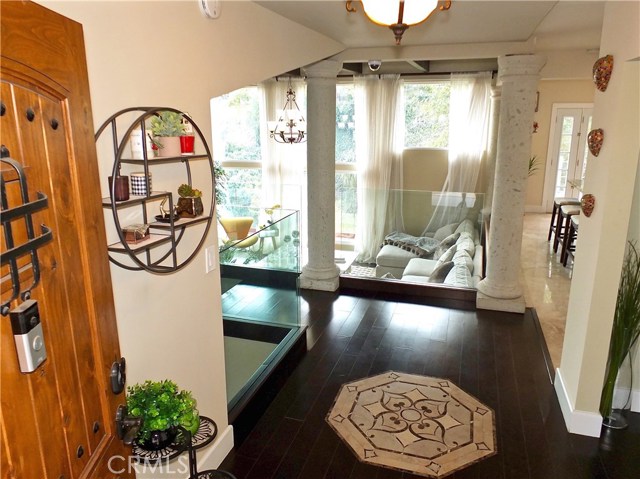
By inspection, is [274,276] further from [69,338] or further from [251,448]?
[69,338]

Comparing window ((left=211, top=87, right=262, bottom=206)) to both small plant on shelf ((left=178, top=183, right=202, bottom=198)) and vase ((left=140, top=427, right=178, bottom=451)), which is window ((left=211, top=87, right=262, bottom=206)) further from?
vase ((left=140, top=427, right=178, bottom=451))

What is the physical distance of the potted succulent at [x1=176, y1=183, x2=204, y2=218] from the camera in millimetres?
1971

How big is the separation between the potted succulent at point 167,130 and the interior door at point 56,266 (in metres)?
0.49

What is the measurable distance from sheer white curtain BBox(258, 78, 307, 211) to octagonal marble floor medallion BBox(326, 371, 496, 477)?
4.89 metres

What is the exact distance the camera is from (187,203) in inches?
77.8

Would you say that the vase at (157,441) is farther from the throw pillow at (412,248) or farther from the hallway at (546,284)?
the throw pillow at (412,248)

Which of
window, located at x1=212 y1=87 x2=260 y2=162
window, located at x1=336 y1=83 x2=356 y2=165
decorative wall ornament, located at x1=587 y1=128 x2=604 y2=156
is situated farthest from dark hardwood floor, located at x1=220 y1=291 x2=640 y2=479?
window, located at x1=212 y1=87 x2=260 y2=162

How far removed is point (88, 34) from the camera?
1529 millimetres

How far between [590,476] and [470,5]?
9.50 ft

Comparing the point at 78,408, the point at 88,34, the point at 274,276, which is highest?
the point at 88,34

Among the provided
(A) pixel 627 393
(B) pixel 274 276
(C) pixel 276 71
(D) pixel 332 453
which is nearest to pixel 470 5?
(C) pixel 276 71

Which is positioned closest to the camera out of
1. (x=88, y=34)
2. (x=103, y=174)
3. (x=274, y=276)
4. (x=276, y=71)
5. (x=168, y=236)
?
(x=88, y=34)

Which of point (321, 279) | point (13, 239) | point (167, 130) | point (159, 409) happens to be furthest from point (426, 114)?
point (13, 239)

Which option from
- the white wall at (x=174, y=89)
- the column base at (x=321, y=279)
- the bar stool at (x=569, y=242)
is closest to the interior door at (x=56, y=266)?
the white wall at (x=174, y=89)
